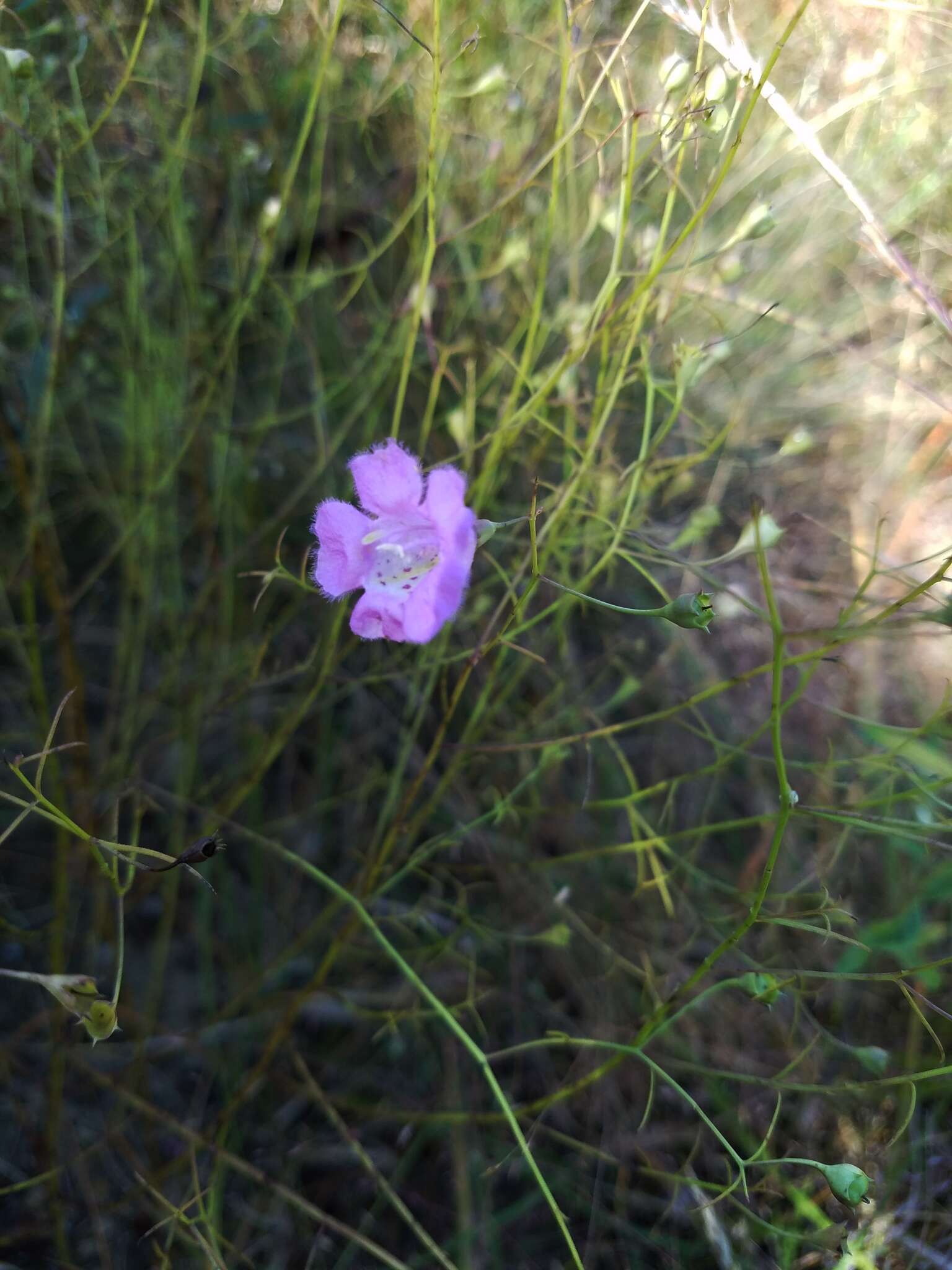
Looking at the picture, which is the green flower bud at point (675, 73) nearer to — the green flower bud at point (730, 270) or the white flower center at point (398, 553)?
the green flower bud at point (730, 270)

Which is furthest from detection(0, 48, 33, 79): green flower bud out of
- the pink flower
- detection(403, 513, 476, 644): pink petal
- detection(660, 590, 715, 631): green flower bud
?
detection(660, 590, 715, 631): green flower bud

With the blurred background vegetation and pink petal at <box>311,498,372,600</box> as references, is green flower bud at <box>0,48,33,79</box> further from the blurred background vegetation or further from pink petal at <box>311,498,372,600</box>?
pink petal at <box>311,498,372,600</box>

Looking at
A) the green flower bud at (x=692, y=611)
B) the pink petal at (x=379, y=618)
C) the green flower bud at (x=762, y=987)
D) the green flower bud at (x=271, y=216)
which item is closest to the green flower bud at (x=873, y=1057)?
the green flower bud at (x=762, y=987)

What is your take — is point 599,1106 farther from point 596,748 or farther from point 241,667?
point 241,667

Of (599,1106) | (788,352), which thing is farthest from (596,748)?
(788,352)

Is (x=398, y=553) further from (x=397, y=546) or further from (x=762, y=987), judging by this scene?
(x=762, y=987)
